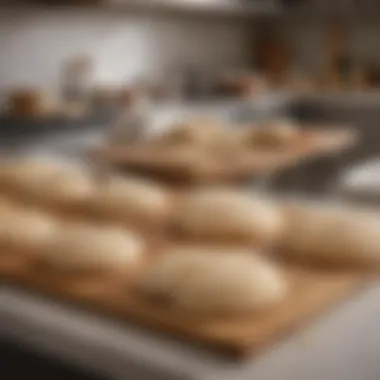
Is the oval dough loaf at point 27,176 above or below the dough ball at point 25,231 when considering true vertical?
above

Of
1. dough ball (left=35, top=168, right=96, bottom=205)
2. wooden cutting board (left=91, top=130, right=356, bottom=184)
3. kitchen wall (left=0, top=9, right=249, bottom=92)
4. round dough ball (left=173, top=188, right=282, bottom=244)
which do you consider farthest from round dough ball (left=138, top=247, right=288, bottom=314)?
kitchen wall (left=0, top=9, right=249, bottom=92)

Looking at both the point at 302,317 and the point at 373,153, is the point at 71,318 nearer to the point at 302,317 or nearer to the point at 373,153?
the point at 302,317

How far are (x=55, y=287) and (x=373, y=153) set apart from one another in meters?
2.01

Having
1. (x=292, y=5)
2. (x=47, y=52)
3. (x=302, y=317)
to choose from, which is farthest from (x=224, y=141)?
(x=292, y=5)

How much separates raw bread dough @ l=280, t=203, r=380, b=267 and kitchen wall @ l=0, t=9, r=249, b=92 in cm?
139

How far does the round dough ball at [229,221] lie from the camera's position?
2.53ft

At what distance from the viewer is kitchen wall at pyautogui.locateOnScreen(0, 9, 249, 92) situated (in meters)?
1.99

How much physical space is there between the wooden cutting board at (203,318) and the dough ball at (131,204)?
0.18 metres

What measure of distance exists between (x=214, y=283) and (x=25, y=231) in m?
0.25

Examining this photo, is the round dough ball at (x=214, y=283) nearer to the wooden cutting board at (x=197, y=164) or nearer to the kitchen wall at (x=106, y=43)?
the wooden cutting board at (x=197, y=164)

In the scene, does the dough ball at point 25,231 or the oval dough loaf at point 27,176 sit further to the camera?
the oval dough loaf at point 27,176

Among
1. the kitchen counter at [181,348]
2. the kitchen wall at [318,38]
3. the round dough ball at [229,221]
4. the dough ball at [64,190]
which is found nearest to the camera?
the kitchen counter at [181,348]

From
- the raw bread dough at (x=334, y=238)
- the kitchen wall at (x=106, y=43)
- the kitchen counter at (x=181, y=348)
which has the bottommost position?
the kitchen counter at (x=181, y=348)

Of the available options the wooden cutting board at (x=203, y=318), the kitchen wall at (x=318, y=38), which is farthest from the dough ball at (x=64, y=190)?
the kitchen wall at (x=318, y=38)
